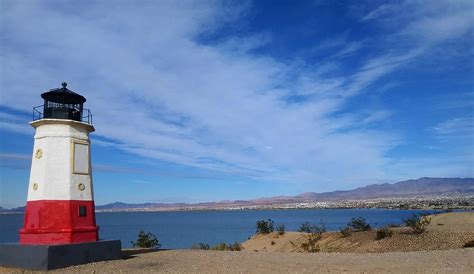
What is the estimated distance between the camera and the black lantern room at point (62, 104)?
1627 cm

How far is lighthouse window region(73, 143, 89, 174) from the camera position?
1603 centimetres

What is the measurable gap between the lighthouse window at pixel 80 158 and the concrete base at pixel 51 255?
2.63 metres

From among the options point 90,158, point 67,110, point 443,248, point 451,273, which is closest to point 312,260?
point 451,273

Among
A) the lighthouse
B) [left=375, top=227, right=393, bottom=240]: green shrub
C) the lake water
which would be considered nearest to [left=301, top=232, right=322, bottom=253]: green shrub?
[left=375, top=227, right=393, bottom=240]: green shrub

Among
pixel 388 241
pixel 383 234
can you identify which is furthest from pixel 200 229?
pixel 388 241

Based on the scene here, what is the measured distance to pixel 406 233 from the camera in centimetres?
2136

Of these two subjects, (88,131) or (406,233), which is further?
(406,233)

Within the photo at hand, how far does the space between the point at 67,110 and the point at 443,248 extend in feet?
50.7

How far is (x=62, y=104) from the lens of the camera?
1656cm

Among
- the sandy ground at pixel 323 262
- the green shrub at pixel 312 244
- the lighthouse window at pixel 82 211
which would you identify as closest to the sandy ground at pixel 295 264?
the sandy ground at pixel 323 262

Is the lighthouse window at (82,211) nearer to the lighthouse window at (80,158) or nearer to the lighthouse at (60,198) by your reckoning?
the lighthouse at (60,198)

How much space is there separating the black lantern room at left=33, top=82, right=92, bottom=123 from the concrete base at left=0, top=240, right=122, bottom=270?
15.1 ft

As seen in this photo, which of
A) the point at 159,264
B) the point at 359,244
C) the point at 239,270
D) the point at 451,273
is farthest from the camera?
the point at 359,244

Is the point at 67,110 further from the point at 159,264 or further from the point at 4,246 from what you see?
the point at 159,264
